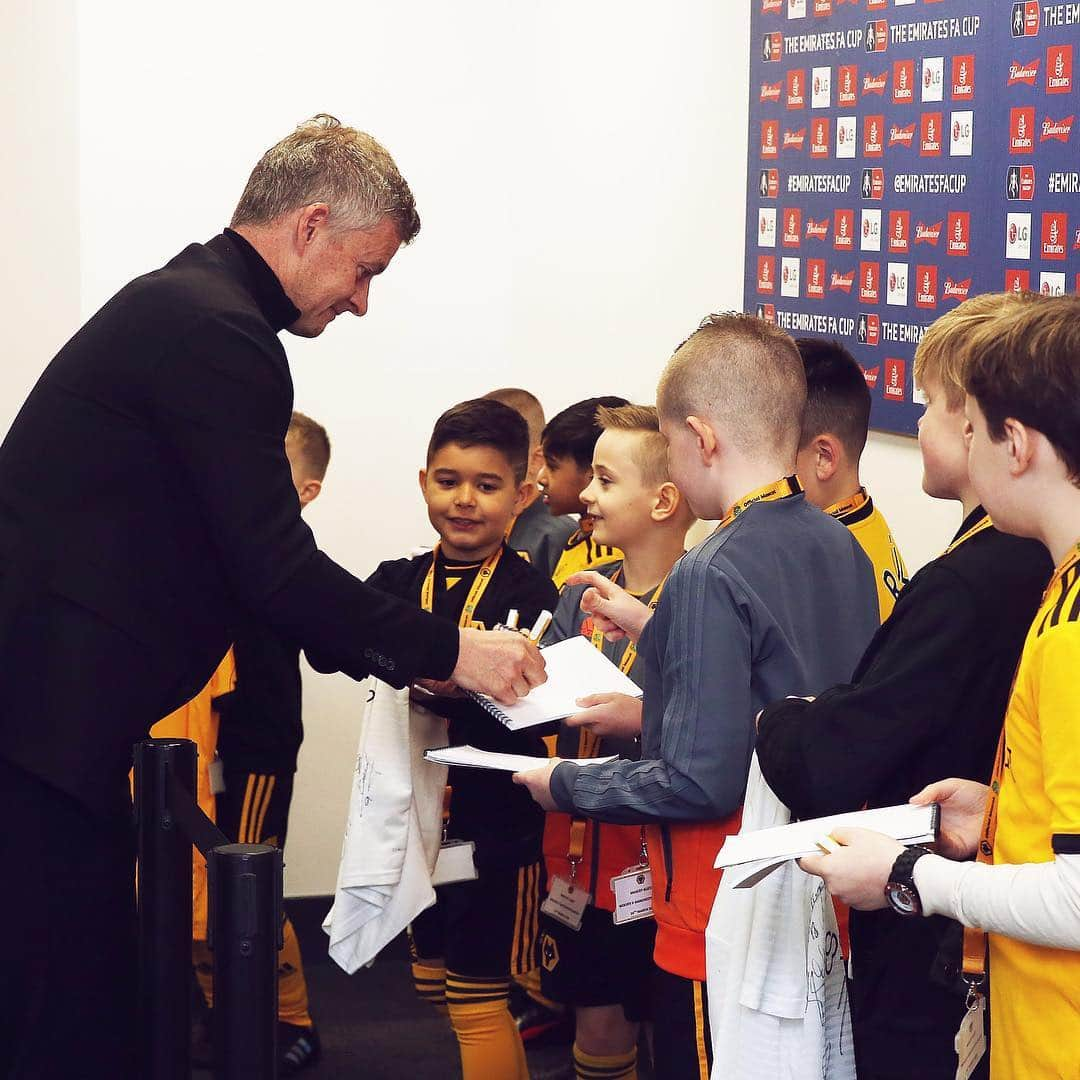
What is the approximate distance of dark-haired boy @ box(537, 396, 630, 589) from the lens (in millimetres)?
3730

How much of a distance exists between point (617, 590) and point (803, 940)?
0.74 metres

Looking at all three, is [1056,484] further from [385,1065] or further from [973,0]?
[385,1065]

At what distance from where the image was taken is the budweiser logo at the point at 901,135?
2.98 meters

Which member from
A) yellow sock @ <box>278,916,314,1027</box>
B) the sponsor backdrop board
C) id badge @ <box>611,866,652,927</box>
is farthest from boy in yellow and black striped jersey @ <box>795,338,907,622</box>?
yellow sock @ <box>278,916,314,1027</box>

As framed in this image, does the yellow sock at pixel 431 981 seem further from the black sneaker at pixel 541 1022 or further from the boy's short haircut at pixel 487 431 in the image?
the boy's short haircut at pixel 487 431

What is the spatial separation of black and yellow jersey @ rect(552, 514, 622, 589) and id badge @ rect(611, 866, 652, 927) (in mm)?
1215

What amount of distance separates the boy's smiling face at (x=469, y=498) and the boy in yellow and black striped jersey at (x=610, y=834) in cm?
32

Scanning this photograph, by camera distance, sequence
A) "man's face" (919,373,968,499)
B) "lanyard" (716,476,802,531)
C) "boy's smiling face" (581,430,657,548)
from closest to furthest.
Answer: "man's face" (919,373,968,499) < "lanyard" (716,476,802,531) < "boy's smiling face" (581,430,657,548)

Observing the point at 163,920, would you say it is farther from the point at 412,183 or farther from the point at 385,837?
the point at 412,183

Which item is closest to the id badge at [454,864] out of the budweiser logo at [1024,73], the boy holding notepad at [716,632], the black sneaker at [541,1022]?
the boy holding notepad at [716,632]

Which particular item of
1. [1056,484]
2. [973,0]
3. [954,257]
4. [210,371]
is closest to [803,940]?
[1056,484]

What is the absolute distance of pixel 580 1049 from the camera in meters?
3.03

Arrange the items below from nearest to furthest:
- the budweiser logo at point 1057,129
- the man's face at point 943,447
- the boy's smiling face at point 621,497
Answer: the man's face at point 943,447
the budweiser logo at point 1057,129
the boy's smiling face at point 621,497

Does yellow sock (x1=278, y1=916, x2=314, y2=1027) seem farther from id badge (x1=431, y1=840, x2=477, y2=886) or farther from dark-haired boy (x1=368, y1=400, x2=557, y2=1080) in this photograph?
id badge (x1=431, y1=840, x2=477, y2=886)
